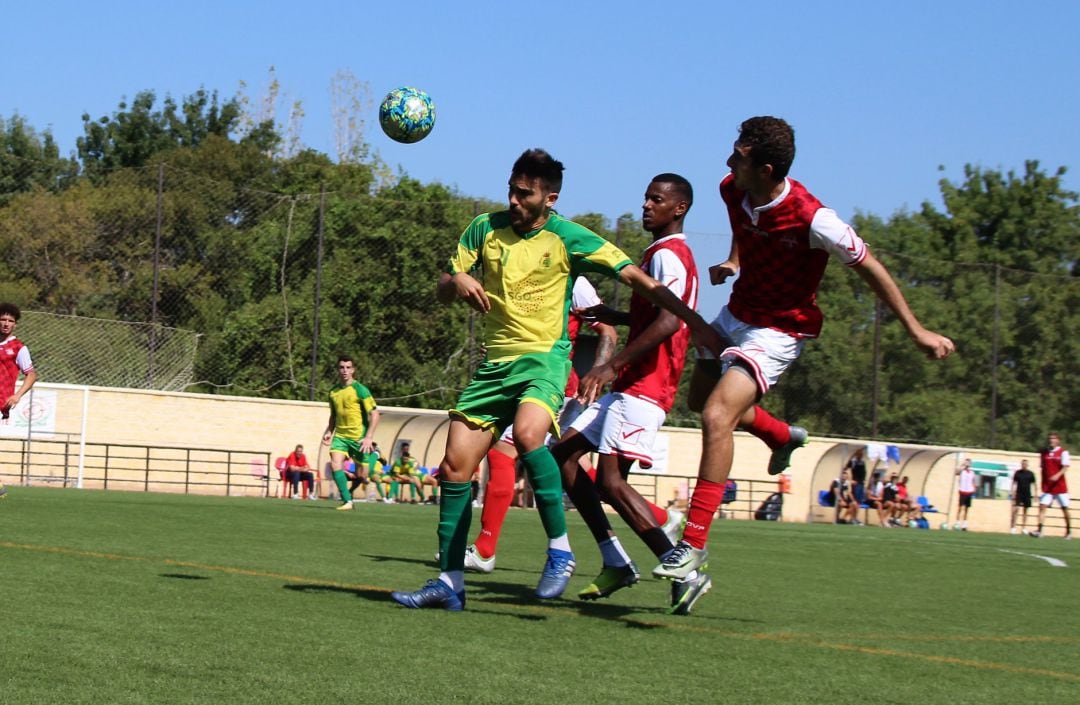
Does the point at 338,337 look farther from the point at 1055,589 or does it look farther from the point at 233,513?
the point at 1055,589

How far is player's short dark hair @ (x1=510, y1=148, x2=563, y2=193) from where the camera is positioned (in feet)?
21.9

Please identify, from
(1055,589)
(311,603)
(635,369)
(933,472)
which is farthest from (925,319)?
(311,603)

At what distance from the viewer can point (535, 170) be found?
21.9 feet

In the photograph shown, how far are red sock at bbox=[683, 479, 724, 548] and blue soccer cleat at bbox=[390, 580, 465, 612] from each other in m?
1.04

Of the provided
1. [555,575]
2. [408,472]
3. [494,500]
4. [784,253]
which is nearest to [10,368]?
[494,500]

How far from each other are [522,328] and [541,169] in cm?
72

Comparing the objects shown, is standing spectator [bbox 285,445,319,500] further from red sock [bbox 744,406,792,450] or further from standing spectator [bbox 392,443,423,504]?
red sock [bbox 744,406,792,450]

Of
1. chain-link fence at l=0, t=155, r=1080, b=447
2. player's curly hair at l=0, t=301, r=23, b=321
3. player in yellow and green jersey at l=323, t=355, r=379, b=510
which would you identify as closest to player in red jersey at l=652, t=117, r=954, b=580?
player's curly hair at l=0, t=301, r=23, b=321

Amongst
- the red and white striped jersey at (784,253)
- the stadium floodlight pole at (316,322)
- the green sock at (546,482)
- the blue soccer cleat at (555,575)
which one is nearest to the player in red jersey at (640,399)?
the blue soccer cleat at (555,575)

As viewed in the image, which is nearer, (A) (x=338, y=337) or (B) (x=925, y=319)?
(A) (x=338, y=337)

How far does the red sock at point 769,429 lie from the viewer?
746cm

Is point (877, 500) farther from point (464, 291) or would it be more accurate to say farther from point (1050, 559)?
point (464, 291)

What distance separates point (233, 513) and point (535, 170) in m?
10.3

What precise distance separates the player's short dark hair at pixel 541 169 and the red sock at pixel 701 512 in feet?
4.94
